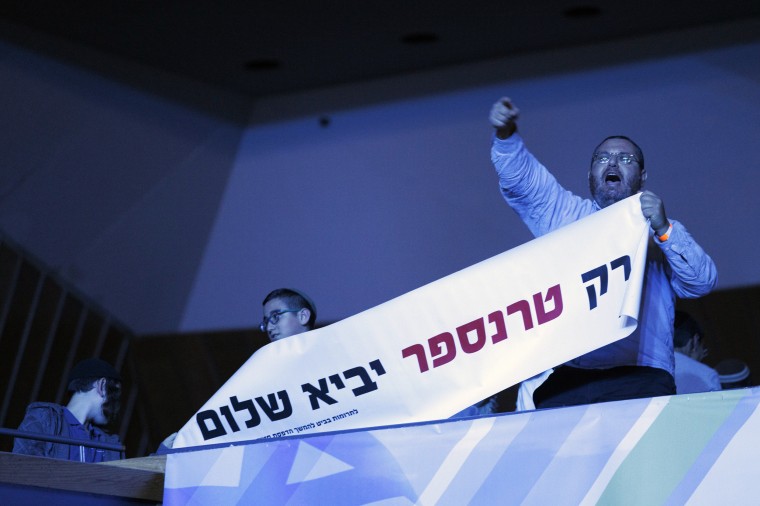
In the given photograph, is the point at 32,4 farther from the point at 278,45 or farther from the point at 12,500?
the point at 12,500

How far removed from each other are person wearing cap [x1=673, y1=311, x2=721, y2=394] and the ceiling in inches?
130

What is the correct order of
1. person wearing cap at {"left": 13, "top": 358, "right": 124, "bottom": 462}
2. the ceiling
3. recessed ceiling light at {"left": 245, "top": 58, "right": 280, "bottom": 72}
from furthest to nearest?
recessed ceiling light at {"left": 245, "top": 58, "right": 280, "bottom": 72} → the ceiling → person wearing cap at {"left": 13, "top": 358, "right": 124, "bottom": 462}

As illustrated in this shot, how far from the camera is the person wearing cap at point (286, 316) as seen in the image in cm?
350

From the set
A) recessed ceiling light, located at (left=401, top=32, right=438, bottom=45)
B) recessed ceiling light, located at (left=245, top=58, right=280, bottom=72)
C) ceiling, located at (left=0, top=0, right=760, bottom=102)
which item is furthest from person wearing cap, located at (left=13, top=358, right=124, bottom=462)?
recessed ceiling light, located at (left=245, top=58, right=280, bottom=72)

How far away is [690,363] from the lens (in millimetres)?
4105

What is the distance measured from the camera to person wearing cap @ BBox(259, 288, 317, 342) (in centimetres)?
350

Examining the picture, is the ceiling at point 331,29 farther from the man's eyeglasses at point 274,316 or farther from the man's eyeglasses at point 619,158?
the man's eyeglasses at point 619,158

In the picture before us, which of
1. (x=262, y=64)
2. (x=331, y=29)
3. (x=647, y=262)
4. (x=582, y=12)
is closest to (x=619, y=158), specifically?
(x=647, y=262)

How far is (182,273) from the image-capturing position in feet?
27.3

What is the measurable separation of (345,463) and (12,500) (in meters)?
0.75

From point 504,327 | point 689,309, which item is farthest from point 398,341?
point 689,309

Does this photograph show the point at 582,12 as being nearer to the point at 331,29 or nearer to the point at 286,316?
the point at 331,29

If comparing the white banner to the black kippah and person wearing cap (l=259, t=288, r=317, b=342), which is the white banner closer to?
person wearing cap (l=259, t=288, r=317, b=342)

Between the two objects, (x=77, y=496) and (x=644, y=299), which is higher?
(x=644, y=299)
